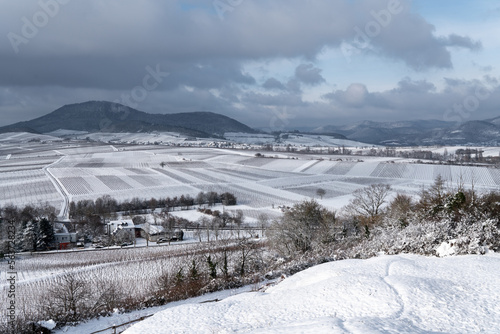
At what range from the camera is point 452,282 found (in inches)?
565

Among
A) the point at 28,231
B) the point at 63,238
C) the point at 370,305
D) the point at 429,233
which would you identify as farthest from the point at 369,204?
the point at 28,231

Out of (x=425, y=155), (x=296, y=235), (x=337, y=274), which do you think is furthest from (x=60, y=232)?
(x=425, y=155)

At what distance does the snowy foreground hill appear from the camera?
11.0m

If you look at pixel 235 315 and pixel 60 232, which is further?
pixel 60 232

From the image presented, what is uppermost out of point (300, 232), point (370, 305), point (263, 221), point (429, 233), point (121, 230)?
point (429, 233)

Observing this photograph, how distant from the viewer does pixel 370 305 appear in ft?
41.9

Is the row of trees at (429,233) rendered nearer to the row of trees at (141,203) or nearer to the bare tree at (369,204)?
the bare tree at (369,204)

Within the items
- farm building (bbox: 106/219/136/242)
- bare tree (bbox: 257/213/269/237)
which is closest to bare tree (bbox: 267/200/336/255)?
bare tree (bbox: 257/213/269/237)

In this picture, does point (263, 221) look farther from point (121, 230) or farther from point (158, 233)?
point (121, 230)

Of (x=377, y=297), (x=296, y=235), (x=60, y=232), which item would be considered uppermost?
(x=377, y=297)

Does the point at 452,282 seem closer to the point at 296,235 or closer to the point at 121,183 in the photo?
the point at 296,235

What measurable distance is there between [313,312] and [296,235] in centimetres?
1704

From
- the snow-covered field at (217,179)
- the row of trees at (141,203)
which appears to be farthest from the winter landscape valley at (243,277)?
the snow-covered field at (217,179)

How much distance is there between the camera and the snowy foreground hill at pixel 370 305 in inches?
435
